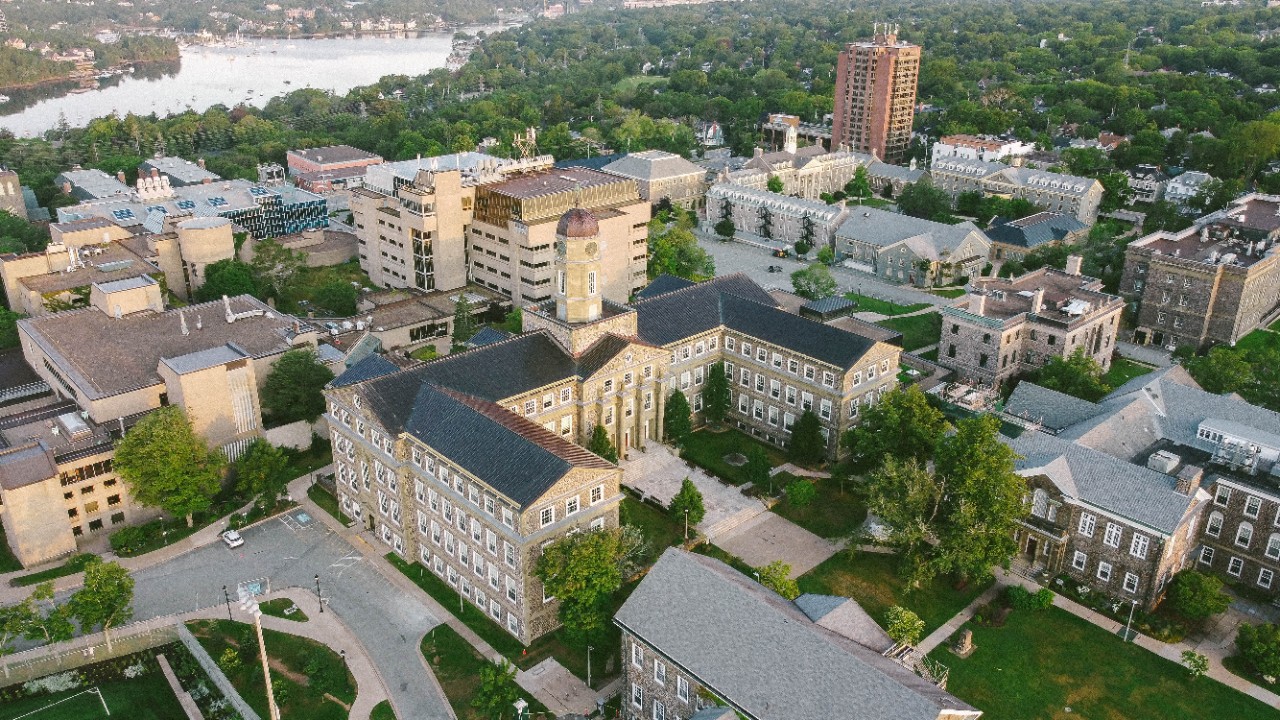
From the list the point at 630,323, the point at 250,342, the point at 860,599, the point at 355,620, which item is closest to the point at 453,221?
the point at 250,342

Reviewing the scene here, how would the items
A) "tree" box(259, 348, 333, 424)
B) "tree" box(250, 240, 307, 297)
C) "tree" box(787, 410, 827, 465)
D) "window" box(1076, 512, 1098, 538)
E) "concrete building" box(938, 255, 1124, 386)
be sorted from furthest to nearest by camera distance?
"tree" box(250, 240, 307, 297) → "concrete building" box(938, 255, 1124, 386) → "tree" box(259, 348, 333, 424) → "tree" box(787, 410, 827, 465) → "window" box(1076, 512, 1098, 538)

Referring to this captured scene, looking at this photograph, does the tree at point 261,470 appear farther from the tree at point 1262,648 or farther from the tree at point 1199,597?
the tree at point 1262,648

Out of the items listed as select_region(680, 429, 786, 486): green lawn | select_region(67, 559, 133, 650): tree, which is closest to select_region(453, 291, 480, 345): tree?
select_region(680, 429, 786, 486): green lawn

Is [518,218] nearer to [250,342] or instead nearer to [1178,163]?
[250,342]

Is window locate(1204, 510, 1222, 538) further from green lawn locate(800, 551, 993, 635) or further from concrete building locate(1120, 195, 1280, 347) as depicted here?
concrete building locate(1120, 195, 1280, 347)

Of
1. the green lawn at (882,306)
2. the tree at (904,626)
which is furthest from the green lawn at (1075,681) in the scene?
the green lawn at (882,306)

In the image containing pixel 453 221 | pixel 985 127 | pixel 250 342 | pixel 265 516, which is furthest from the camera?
pixel 985 127
